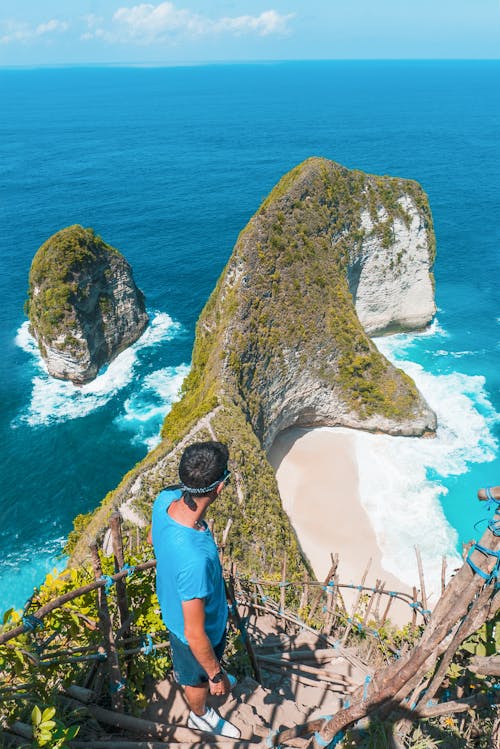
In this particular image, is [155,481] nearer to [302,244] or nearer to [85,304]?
[302,244]

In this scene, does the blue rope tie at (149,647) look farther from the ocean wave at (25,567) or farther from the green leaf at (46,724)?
the ocean wave at (25,567)

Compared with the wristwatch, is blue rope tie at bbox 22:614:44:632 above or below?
above

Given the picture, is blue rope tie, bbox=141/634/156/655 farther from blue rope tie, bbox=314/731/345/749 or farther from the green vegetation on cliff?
the green vegetation on cliff

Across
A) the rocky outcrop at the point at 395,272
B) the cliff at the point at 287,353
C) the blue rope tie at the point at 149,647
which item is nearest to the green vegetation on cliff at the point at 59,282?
the cliff at the point at 287,353

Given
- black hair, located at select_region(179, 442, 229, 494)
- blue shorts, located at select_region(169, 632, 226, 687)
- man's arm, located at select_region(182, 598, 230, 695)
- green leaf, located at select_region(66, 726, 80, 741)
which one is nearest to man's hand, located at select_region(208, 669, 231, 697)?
blue shorts, located at select_region(169, 632, 226, 687)

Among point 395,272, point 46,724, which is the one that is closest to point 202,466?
point 46,724

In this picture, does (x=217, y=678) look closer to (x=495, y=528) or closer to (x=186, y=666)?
(x=186, y=666)
